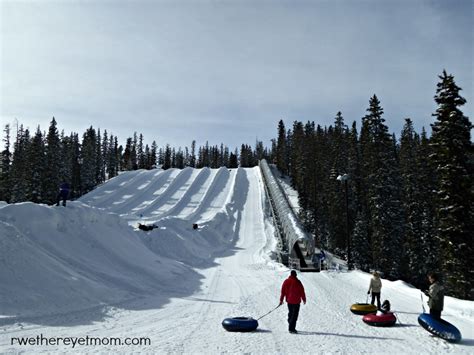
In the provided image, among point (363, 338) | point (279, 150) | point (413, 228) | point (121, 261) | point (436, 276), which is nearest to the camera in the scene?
point (363, 338)

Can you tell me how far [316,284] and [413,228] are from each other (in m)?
29.0

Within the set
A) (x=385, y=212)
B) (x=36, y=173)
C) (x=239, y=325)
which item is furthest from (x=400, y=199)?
(x=36, y=173)

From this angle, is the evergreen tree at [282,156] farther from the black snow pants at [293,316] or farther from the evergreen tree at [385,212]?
the black snow pants at [293,316]

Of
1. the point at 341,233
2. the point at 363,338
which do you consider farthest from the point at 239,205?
the point at 363,338

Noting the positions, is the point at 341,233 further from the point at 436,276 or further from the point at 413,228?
the point at 436,276

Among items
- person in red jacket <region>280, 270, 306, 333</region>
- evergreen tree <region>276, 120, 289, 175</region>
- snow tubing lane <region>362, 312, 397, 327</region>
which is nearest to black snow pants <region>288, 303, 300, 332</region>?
person in red jacket <region>280, 270, 306, 333</region>

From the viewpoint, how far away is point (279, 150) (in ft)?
301

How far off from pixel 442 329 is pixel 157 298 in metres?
8.77

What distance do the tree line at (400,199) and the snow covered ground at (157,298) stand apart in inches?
221

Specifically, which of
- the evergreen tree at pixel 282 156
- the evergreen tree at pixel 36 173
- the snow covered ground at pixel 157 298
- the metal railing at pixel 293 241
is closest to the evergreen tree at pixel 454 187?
the snow covered ground at pixel 157 298

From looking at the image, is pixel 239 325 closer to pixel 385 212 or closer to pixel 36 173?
pixel 385 212

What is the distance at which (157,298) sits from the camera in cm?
1248

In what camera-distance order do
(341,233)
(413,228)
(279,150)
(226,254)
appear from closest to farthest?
(226,254) < (413,228) < (341,233) < (279,150)

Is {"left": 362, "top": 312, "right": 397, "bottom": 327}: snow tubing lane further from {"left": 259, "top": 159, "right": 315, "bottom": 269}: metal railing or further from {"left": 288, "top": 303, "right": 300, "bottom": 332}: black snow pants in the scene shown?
{"left": 259, "top": 159, "right": 315, "bottom": 269}: metal railing
